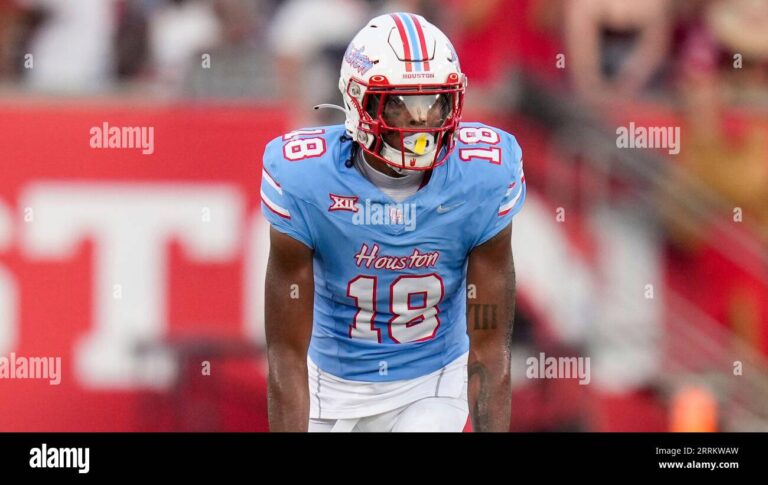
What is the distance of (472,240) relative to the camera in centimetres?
538

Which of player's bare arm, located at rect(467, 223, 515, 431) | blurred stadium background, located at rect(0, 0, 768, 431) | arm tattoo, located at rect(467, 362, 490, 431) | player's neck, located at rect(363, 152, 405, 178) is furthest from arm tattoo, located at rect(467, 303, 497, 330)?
blurred stadium background, located at rect(0, 0, 768, 431)

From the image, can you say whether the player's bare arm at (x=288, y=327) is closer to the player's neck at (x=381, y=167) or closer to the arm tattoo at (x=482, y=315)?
the player's neck at (x=381, y=167)

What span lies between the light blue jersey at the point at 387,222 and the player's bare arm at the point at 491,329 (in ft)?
0.20

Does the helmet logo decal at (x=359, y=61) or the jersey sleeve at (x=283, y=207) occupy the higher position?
the helmet logo decal at (x=359, y=61)

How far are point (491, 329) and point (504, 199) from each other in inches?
17.3

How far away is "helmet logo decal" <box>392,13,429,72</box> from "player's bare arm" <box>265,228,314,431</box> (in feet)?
2.26

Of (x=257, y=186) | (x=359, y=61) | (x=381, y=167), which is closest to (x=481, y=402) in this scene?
(x=381, y=167)

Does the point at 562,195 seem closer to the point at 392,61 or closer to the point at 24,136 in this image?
the point at 24,136

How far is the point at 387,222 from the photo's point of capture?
5320mm

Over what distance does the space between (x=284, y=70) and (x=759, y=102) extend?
2.61 metres

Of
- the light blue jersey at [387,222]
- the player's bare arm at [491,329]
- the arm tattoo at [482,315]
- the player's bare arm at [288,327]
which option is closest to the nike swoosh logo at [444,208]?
the light blue jersey at [387,222]

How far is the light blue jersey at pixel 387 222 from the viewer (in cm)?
530

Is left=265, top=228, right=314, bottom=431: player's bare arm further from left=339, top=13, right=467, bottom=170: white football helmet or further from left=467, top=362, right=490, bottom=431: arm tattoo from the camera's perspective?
left=467, top=362, right=490, bottom=431: arm tattoo

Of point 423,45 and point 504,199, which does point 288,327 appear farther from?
point 423,45
